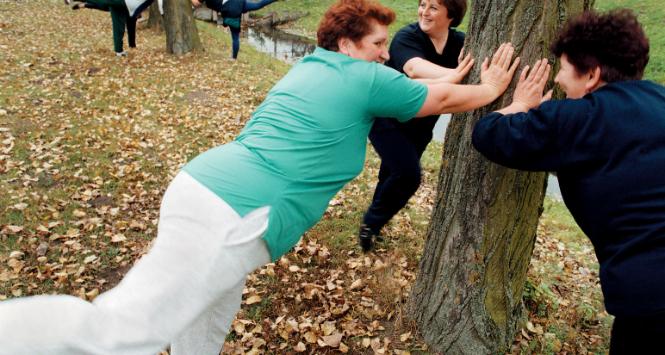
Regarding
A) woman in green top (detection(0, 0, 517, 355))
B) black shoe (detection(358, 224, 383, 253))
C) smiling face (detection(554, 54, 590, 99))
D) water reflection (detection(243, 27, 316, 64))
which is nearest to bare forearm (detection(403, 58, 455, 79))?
woman in green top (detection(0, 0, 517, 355))

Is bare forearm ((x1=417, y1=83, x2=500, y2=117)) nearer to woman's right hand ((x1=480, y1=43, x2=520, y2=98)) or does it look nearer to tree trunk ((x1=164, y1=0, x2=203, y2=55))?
woman's right hand ((x1=480, y1=43, x2=520, y2=98))

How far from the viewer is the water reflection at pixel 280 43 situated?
57.9 feet

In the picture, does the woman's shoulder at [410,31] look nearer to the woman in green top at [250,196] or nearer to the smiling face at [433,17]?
the smiling face at [433,17]

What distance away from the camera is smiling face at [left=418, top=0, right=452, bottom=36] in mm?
3250

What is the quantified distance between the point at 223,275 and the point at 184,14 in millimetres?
10652

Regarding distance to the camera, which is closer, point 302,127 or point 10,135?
point 302,127

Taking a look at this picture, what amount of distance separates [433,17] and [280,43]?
17.4m

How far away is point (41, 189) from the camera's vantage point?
5.01 meters

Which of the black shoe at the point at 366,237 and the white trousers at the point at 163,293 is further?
the black shoe at the point at 366,237

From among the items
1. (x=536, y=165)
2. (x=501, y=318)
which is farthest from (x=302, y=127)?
(x=501, y=318)

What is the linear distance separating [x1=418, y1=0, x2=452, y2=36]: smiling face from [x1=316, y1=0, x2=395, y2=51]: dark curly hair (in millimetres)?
890

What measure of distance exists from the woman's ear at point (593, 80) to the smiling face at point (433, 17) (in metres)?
1.44

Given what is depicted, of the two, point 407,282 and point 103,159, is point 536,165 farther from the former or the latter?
point 103,159

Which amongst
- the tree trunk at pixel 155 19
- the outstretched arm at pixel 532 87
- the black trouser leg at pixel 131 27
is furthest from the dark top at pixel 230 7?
the outstretched arm at pixel 532 87
